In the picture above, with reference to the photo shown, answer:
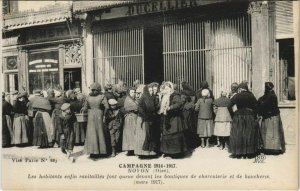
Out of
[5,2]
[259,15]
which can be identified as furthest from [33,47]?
[259,15]

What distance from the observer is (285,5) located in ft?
27.7

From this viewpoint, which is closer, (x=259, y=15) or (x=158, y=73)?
(x=259, y=15)

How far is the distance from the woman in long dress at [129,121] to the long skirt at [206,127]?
155 cm

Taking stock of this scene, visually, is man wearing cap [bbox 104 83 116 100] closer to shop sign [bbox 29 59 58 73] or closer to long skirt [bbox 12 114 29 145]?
long skirt [bbox 12 114 29 145]

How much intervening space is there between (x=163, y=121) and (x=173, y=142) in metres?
0.49

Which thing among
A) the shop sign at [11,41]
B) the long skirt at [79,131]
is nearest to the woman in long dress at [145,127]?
the long skirt at [79,131]

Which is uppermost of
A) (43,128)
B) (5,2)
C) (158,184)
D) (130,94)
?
(5,2)

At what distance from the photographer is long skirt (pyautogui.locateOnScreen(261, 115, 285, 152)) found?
7.93 meters

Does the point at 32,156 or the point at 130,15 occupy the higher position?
the point at 130,15

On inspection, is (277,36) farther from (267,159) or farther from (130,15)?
(130,15)

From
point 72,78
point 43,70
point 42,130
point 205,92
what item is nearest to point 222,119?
point 205,92

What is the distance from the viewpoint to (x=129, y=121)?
845 centimetres

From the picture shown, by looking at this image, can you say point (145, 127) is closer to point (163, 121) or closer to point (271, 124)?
point (163, 121)

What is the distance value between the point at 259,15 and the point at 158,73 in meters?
3.63
